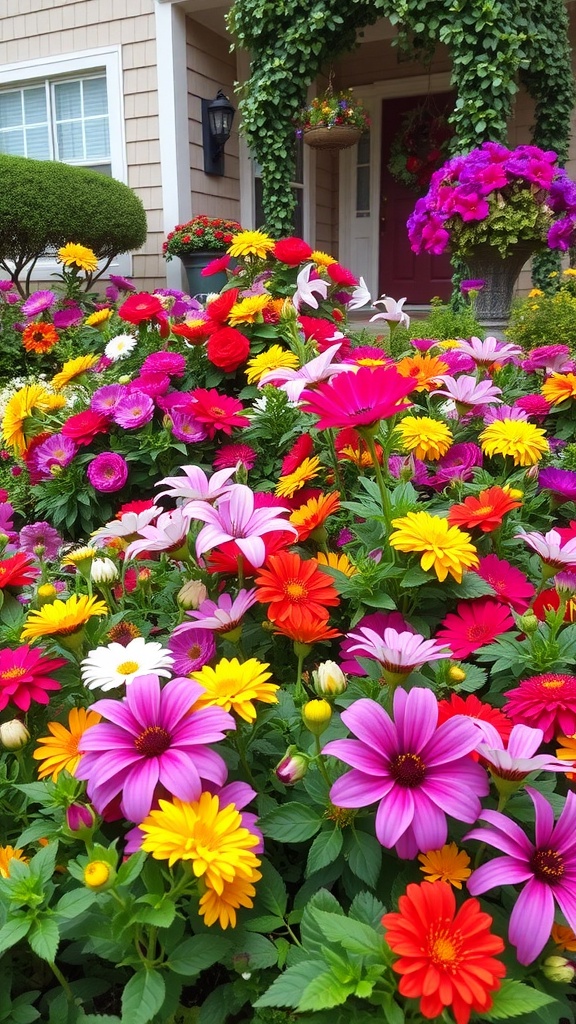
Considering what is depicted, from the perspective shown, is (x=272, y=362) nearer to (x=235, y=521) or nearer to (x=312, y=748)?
(x=235, y=521)

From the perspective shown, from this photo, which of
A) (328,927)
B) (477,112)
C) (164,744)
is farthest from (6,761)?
(477,112)

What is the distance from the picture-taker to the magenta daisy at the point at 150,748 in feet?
2.12

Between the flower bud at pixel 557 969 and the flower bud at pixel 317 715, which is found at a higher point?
the flower bud at pixel 317 715

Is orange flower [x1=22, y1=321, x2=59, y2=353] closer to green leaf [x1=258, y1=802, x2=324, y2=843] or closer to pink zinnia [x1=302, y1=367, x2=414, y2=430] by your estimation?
pink zinnia [x1=302, y1=367, x2=414, y2=430]

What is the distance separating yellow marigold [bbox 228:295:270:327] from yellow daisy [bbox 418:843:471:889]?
1.40m

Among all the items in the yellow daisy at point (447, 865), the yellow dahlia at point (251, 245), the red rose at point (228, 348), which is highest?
the yellow dahlia at point (251, 245)

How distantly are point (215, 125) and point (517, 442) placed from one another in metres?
5.09

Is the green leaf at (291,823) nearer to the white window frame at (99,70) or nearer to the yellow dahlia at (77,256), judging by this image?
the yellow dahlia at (77,256)

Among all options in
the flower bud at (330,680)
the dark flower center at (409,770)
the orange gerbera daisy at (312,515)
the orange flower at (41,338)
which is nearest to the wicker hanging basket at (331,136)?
the orange flower at (41,338)

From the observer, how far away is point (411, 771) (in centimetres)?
65

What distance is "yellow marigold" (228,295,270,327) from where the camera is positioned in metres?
1.79

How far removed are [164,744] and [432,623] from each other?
461 mm

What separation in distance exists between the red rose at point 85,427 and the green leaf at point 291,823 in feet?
3.71

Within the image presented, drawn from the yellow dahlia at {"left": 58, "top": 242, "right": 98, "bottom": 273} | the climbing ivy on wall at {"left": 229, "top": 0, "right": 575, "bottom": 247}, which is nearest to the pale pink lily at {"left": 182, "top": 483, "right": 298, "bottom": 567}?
the yellow dahlia at {"left": 58, "top": 242, "right": 98, "bottom": 273}
